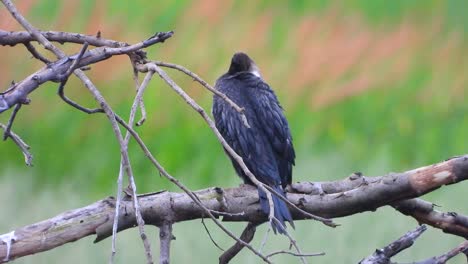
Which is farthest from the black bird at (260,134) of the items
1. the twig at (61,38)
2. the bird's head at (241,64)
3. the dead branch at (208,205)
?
the twig at (61,38)

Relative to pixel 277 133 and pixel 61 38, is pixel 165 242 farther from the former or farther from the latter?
pixel 277 133

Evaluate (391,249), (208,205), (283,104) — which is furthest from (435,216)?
(283,104)

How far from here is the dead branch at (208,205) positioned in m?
1.81

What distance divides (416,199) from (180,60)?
113 cm

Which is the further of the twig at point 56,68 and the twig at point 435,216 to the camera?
the twig at point 435,216

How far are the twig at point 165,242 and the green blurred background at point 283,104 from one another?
0.97 meters

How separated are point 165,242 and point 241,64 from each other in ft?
3.27

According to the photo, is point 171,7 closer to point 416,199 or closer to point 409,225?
point 409,225

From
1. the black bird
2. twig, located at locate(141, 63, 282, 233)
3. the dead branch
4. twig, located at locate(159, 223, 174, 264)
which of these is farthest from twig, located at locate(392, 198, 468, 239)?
twig, located at locate(141, 63, 282, 233)

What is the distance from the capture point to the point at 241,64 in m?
2.75

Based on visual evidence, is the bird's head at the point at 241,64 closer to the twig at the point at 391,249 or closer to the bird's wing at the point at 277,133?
the bird's wing at the point at 277,133

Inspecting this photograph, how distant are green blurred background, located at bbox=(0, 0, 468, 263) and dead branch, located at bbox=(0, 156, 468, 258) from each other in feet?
2.89

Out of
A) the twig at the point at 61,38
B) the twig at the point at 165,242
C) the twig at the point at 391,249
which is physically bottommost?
the twig at the point at 391,249

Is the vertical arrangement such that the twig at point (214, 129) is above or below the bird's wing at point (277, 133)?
below
